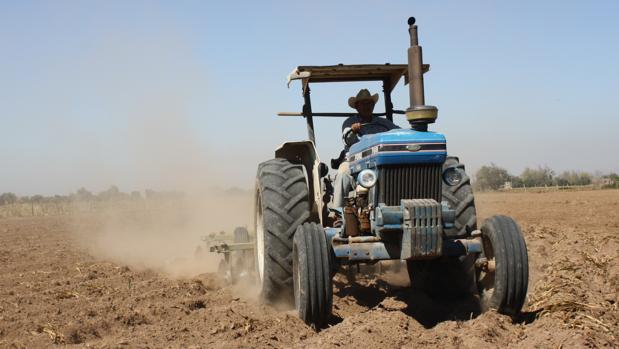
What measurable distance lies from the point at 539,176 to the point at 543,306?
55.9m

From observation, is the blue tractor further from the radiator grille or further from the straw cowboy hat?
the straw cowboy hat

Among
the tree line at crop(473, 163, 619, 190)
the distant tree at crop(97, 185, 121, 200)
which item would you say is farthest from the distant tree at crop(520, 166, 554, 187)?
the distant tree at crop(97, 185, 121, 200)

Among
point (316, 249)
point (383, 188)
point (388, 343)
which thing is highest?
point (383, 188)

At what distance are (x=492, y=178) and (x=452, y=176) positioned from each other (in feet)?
179

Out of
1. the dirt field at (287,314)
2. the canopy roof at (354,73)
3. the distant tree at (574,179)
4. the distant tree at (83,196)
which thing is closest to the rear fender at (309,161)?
the canopy roof at (354,73)

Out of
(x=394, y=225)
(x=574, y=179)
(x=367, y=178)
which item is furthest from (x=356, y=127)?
(x=574, y=179)

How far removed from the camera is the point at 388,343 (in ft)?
15.1

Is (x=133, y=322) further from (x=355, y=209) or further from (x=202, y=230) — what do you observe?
(x=202, y=230)

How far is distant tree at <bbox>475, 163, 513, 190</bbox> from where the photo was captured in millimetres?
57341

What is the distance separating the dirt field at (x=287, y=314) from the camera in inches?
185

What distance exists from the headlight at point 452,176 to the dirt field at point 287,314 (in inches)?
46.6

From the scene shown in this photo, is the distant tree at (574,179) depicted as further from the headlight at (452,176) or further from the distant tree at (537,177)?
the headlight at (452,176)

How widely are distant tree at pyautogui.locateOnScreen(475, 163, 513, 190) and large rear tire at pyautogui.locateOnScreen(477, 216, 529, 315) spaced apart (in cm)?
5303

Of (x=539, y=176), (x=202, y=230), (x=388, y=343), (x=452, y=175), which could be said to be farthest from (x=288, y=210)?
(x=539, y=176)
